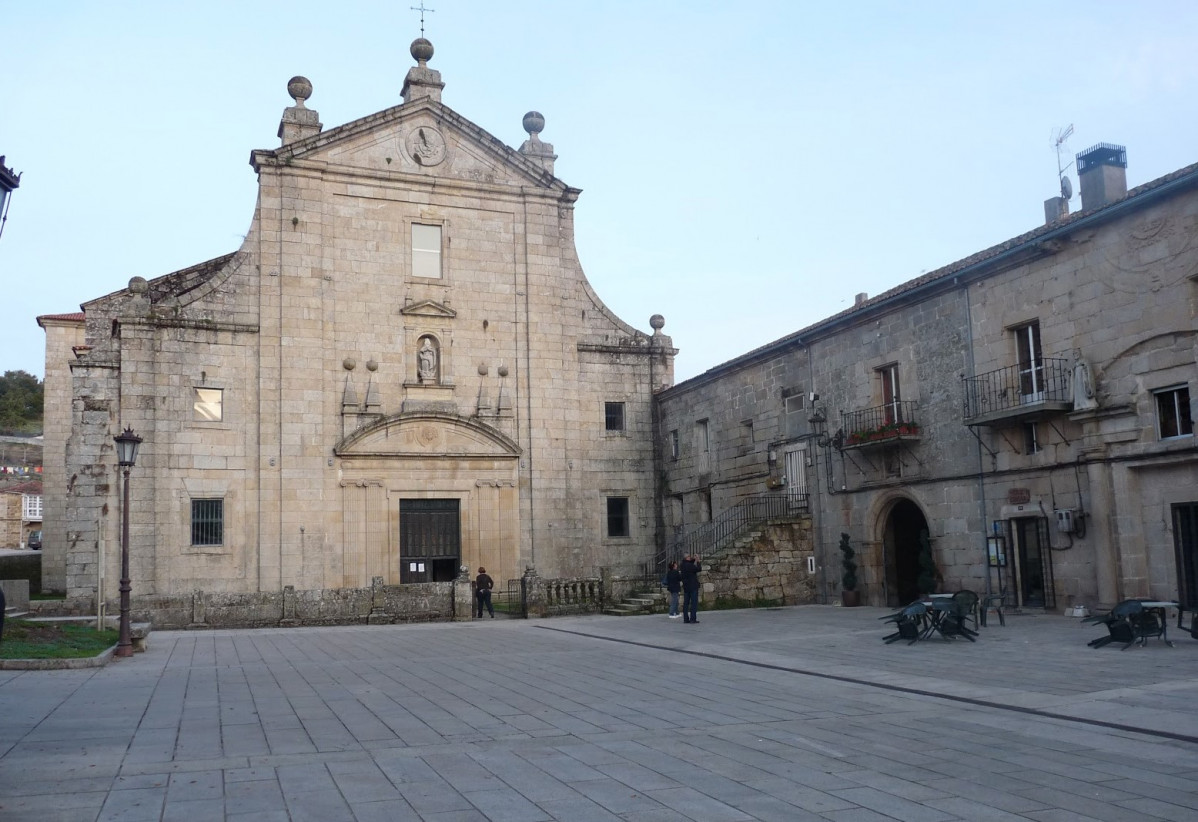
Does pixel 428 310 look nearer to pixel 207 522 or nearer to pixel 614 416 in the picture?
pixel 614 416

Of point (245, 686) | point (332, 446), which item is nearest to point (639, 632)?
point (245, 686)

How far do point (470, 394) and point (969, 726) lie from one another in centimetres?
2443

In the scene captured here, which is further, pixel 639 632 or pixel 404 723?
pixel 639 632

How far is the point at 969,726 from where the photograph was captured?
31.0 feet

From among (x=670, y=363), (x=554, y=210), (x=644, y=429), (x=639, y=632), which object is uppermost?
(x=554, y=210)

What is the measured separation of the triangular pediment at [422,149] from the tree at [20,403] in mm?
78205

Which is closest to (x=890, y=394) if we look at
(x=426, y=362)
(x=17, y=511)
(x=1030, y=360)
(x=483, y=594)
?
(x=1030, y=360)

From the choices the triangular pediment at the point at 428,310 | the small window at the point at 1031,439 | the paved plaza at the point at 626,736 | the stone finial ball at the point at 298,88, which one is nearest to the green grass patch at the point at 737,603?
the small window at the point at 1031,439

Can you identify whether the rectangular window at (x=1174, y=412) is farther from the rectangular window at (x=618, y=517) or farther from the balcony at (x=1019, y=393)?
the rectangular window at (x=618, y=517)

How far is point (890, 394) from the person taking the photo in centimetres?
2470

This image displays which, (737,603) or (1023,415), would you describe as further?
(737,603)

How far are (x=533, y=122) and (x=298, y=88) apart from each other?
780cm

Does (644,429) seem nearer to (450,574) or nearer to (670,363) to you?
(670,363)

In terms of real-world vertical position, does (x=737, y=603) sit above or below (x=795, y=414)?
below
